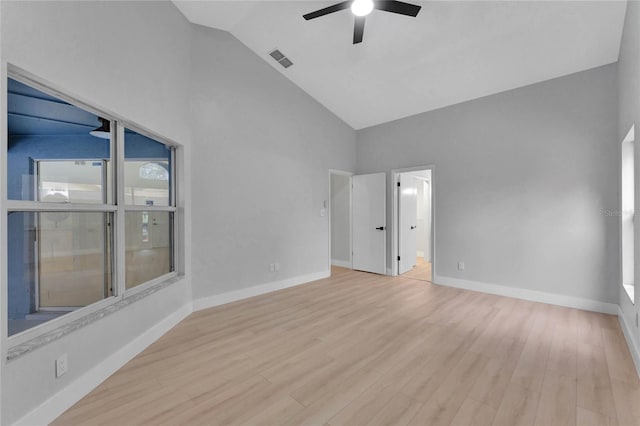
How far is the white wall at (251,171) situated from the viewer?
362cm

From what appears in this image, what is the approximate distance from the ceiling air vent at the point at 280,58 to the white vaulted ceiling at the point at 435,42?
0.09 m

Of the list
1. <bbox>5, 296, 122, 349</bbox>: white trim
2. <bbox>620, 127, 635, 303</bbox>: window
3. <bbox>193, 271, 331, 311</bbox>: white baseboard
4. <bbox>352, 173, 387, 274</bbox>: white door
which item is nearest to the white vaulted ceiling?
<bbox>620, 127, 635, 303</bbox>: window

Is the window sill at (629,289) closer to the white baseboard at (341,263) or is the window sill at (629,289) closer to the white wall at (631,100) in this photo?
the white wall at (631,100)

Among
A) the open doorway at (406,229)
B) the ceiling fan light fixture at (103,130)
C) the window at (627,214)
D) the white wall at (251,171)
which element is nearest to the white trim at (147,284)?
the white wall at (251,171)

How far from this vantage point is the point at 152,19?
2717mm

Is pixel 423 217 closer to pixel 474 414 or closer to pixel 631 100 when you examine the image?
pixel 631 100

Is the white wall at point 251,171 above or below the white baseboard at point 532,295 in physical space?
above

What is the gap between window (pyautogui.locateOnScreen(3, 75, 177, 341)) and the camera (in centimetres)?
166

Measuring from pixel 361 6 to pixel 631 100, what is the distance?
2.66 metres

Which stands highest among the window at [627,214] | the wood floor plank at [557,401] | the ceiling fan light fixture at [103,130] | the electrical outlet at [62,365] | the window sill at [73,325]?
the ceiling fan light fixture at [103,130]

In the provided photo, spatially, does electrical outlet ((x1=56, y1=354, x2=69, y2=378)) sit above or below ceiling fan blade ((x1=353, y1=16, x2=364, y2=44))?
below

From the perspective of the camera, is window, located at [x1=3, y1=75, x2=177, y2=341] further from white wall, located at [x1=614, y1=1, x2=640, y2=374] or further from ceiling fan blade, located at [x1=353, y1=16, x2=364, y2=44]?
white wall, located at [x1=614, y1=1, x2=640, y2=374]

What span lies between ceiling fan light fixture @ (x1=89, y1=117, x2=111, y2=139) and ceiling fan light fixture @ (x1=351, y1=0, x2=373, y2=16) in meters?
2.53

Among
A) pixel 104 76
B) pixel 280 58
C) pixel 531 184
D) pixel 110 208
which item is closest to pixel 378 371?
pixel 110 208
